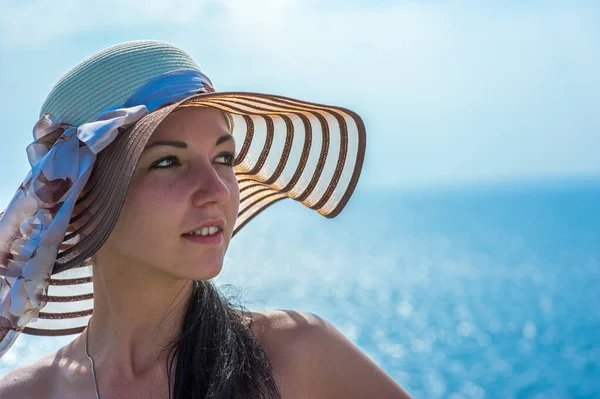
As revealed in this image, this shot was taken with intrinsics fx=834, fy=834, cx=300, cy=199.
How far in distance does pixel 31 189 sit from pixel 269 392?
86 cm

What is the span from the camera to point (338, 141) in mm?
2668

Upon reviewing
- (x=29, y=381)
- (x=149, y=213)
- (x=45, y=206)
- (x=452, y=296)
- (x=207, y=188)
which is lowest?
(x=452, y=296)

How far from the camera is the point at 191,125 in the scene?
2.20 meters

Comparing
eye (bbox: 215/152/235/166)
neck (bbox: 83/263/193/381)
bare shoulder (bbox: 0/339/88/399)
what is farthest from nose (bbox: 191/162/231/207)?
bare shoulder (bbox: 0/339/88/399)

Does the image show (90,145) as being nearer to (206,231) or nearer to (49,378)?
(206,231)

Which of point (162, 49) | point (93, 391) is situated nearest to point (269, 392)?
point (93, 391)

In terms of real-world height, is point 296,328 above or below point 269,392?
above

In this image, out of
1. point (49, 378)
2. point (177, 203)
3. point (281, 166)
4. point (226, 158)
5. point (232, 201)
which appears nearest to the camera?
point (177, 203)

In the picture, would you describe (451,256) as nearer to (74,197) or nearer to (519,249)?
(519,249)

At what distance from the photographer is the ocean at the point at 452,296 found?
1619cm

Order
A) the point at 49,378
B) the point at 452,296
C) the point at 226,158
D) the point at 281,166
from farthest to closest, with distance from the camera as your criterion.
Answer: the point at 452,296 → the point at 281,166 → the point at 49,378 → the point at 226,158

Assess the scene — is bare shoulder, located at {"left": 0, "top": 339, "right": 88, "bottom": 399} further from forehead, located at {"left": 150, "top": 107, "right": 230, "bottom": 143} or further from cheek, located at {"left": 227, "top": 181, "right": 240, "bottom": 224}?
forehead, located at {"left": 150, "top": 107, "right": 230, "bottom": 143}

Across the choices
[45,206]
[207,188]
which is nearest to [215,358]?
[207,188]

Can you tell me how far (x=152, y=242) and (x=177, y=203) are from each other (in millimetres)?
125
